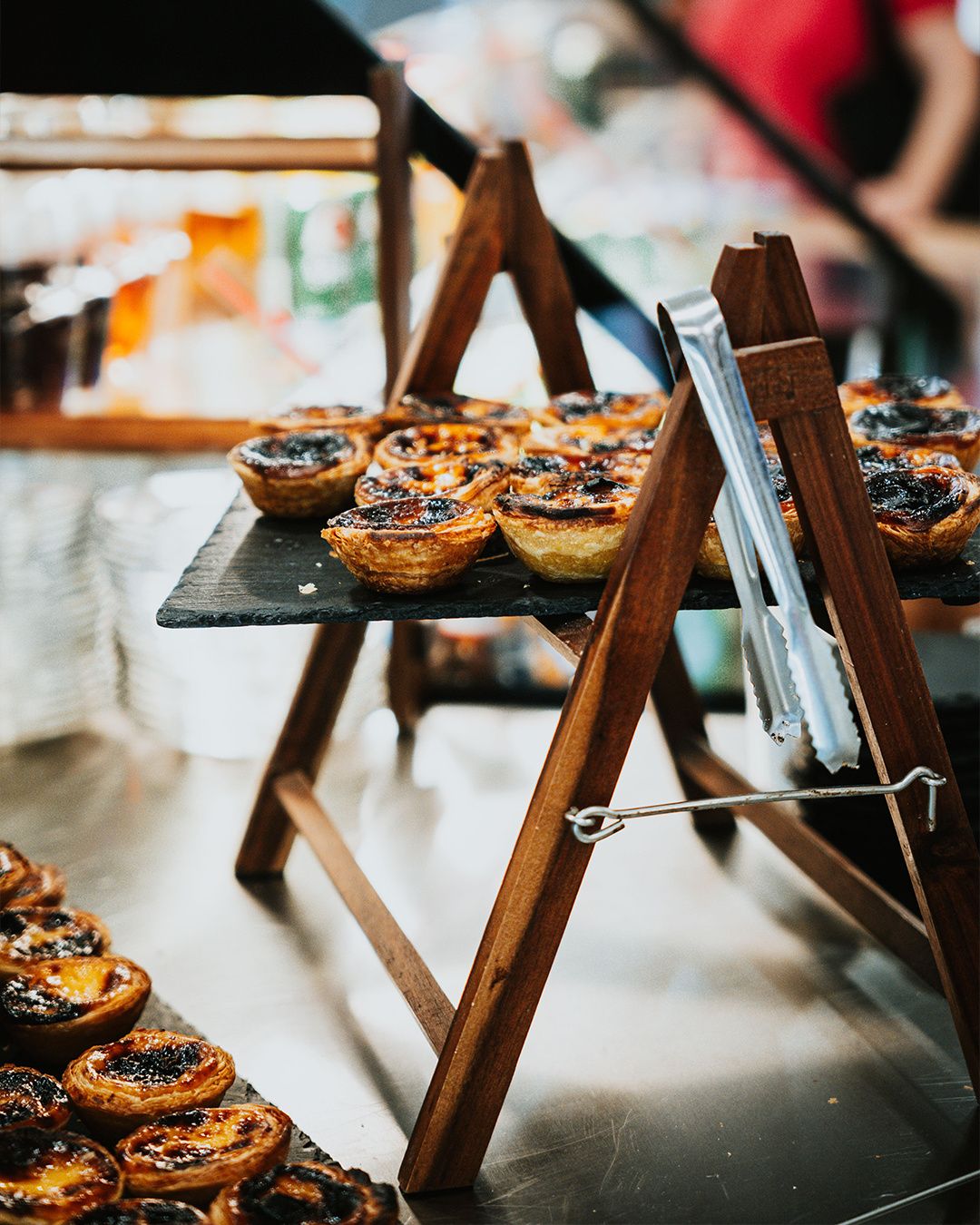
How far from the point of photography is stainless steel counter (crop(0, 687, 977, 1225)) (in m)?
1.57

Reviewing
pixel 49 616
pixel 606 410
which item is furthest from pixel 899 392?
pixel 49 616

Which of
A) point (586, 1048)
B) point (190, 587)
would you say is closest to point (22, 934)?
point (190, 587)

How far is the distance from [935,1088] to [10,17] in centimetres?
282

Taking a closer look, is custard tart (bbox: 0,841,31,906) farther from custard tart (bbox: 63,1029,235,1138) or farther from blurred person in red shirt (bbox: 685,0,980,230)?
blurred person in red shirt (bbox: 685,0,980,230)

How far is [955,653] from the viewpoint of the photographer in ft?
8.52

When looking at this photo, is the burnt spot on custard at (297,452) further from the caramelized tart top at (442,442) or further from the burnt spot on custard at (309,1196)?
the burnt spot on custard at (309,1196)

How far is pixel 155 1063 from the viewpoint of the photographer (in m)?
1.49

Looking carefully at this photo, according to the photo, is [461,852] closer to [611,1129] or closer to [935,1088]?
[611,1129]

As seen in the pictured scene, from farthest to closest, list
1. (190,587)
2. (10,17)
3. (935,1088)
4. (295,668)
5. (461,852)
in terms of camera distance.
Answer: (10,17)
(295,668)
(461,852)
(935,1088)
(190,587)

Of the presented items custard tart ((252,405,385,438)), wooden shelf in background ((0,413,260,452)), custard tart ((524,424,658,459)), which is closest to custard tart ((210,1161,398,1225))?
custard tart ((524,424,658,459))

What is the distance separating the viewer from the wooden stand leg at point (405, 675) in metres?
2.75

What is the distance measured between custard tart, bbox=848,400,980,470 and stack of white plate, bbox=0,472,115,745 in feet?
4.74

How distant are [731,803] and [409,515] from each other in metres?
0.50

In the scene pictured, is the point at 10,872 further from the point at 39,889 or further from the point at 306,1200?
the point at 306,1200
